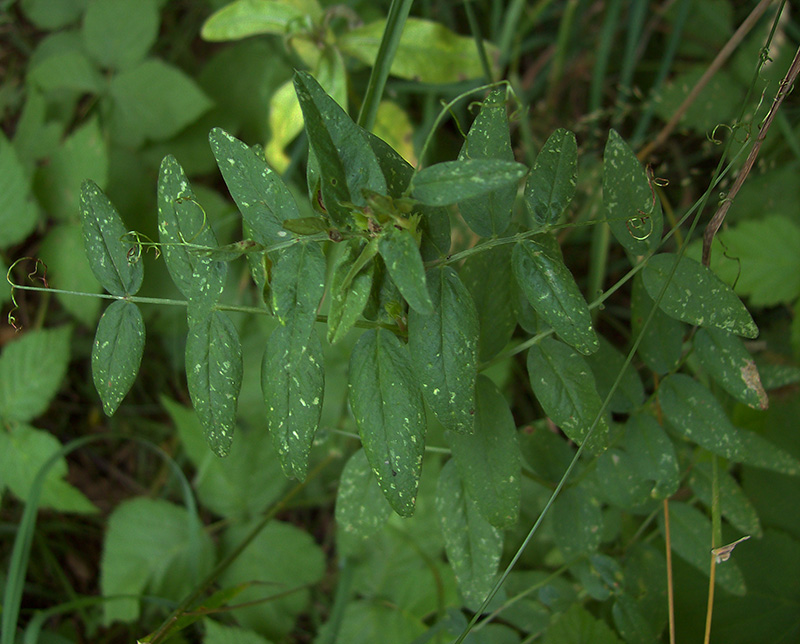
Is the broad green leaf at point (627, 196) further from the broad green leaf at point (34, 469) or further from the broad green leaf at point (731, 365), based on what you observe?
the broad green leaf at point (34, 469)

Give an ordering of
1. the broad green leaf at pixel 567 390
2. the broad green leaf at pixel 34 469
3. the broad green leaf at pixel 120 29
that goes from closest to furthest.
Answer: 1. the broad green leaf at pixel 567 390
2. the broad green leaf at pixel 34 469
3. the broad green leaf at pixel 120 29

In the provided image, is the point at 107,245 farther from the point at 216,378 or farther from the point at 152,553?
the point at 152,553

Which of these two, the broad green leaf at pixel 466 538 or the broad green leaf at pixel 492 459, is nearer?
the broad green leaf at pixel 492 459

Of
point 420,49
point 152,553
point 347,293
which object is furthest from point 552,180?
point 152,553

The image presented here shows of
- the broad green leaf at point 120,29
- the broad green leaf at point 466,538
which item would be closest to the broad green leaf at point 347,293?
the broad green leaf at point 466,538

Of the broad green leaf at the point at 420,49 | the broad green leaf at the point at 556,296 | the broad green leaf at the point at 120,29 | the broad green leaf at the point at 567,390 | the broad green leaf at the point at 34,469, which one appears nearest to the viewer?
the broad green leaf at the point at 556,296

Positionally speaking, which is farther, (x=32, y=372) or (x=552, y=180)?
(x=32, y=372)

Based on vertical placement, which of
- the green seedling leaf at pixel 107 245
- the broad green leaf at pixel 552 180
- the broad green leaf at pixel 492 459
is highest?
the broad green leaf at pixel 552 180

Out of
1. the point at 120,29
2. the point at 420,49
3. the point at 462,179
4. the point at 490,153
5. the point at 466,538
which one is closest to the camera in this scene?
the point at 462,179
